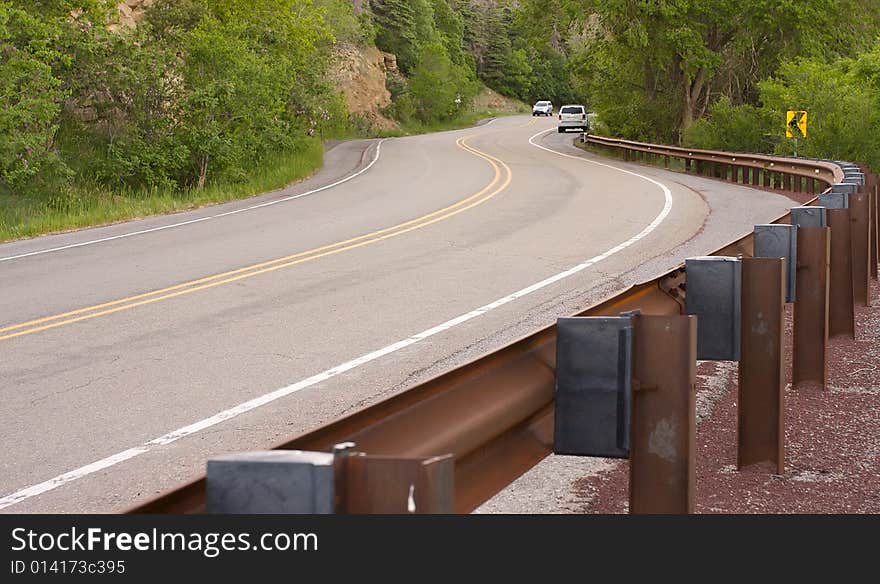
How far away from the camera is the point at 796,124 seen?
93.8 ft

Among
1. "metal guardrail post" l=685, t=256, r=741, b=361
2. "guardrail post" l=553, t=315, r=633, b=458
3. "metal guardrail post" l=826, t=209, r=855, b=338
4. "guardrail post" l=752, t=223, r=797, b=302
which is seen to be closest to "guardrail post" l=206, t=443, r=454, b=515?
"guardrail post" l=553, t=315, r=633, b=458

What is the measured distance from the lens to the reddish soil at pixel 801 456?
17.8 ft

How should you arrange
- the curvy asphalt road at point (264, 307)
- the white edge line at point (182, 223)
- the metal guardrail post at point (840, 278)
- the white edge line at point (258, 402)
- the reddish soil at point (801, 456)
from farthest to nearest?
1. the white edge line at point (182, 223)
2. the metal guardrail post at point (840, 278)
3. the curvy asphalt road at point (264, 307)
4. the white edge line at point (258, 402)
5. the reddish soil at point (801, 456)

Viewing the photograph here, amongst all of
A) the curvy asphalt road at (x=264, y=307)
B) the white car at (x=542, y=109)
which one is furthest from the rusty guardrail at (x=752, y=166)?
the white car at (x=542, y=109)

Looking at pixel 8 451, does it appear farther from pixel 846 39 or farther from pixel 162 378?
pixel 846 39

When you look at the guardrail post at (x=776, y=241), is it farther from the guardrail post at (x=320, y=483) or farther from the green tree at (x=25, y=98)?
the green tree at (x=25, y=98)

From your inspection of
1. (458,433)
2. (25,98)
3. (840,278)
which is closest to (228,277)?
(840,278)

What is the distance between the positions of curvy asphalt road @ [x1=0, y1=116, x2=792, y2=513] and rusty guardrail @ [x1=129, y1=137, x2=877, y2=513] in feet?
7.90

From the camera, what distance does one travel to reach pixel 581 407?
4172 mm

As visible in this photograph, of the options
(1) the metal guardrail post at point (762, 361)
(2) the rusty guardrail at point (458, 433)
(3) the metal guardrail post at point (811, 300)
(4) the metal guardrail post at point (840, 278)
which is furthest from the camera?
(4) the metal guardrail post at point (840, 278)

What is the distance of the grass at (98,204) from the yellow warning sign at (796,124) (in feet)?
41.0

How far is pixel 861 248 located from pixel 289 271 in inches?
259

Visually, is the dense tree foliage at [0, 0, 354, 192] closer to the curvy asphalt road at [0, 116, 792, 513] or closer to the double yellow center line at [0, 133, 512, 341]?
the curvy asphalt road at [0, 116, 792, 513]

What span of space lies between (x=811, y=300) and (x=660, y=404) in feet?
11.7
